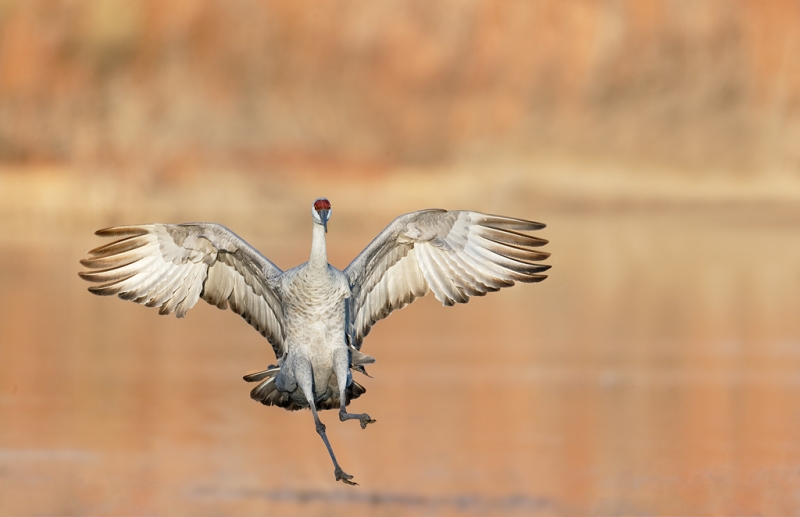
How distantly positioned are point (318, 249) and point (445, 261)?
40.5 inches

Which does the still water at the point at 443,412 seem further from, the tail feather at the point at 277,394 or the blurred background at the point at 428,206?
the tail feather at the point at 277,394

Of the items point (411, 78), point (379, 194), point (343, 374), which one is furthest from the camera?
point (411, 78)

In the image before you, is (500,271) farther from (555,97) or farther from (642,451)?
(555,97)

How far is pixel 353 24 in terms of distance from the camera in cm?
5584

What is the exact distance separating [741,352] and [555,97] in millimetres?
34255

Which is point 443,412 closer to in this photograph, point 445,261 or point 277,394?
point 277,394

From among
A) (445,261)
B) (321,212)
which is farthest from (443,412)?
(321,212)

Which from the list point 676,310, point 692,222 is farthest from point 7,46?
point 676,310

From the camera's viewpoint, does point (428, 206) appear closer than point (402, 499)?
No

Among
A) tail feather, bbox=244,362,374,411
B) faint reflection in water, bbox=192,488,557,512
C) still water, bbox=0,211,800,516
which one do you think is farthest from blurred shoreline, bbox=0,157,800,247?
tail feather, bbox=244,362,374,411

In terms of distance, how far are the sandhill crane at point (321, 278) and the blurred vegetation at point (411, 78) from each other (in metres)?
39.8

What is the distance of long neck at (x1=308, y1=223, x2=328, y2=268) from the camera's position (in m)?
9.90

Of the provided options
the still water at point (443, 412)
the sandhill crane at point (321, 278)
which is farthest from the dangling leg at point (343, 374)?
the still water at point (443, 412)

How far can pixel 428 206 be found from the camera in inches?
1807
